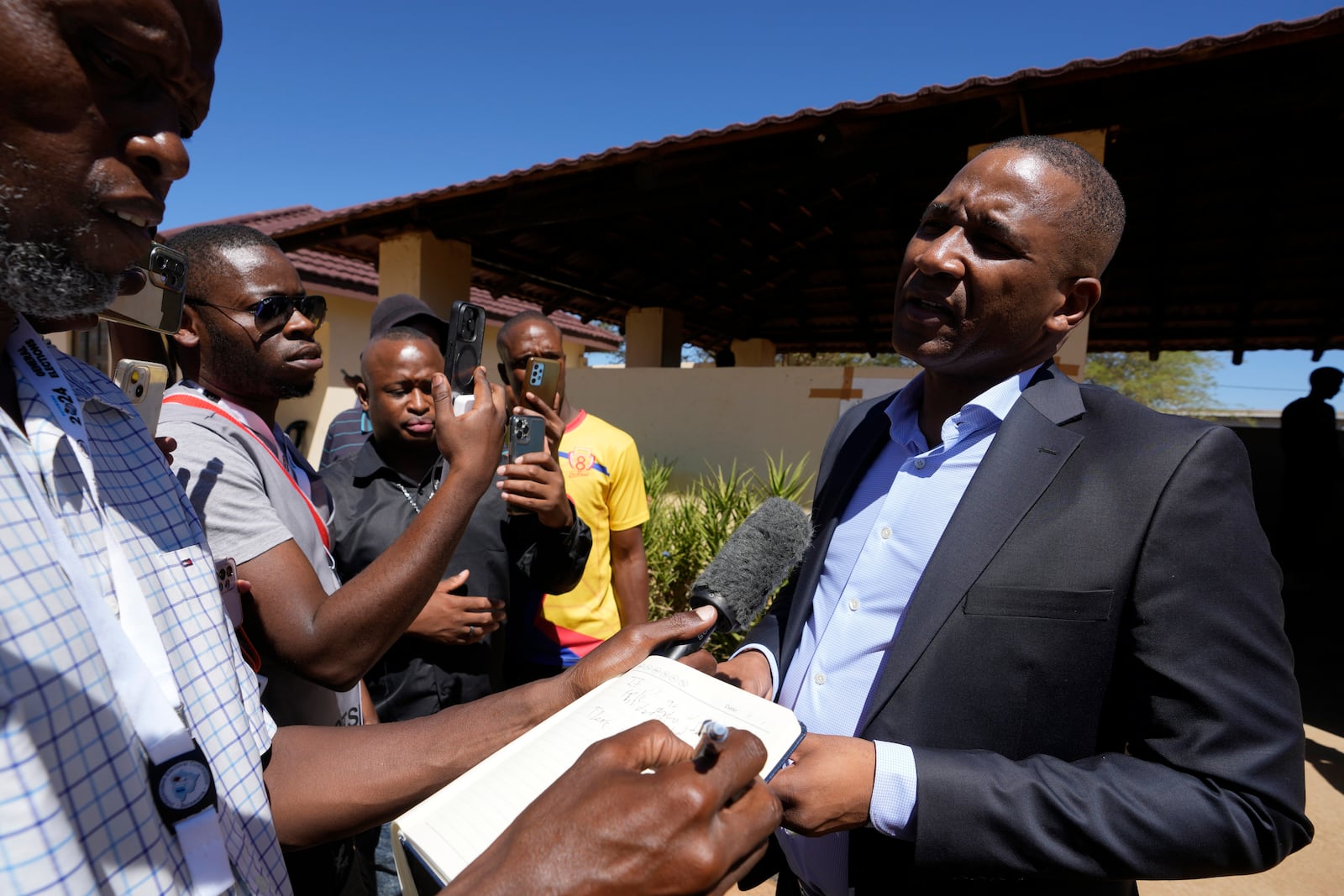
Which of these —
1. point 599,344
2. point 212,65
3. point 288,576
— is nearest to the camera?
point 212,65

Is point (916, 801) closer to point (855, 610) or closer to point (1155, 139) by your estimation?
point (855, 610)

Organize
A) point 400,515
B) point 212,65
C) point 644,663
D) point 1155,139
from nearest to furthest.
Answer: point 212,65 → point 644,663 → point 400,515 → point 1155,139

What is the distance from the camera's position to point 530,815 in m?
0.76

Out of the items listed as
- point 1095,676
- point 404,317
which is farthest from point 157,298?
point 1095,676

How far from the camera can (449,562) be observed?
6.87ft

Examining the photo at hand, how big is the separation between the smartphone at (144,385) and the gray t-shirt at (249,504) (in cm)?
26

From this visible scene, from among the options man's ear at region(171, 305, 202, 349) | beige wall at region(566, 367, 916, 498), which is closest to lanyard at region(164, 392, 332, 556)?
man's ear at region(171, 305, 202, 349)

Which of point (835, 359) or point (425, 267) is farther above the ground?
point (425, 267)

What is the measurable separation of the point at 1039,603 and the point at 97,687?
148 centimetres

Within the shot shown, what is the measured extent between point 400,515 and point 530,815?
1.74m

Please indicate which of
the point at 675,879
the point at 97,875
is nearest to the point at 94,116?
the point at 97,875

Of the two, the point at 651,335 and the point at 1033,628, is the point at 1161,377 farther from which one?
the point at 1033,628

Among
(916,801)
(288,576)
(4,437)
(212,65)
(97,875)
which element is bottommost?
(916,801)

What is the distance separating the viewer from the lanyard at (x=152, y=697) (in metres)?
0.83
